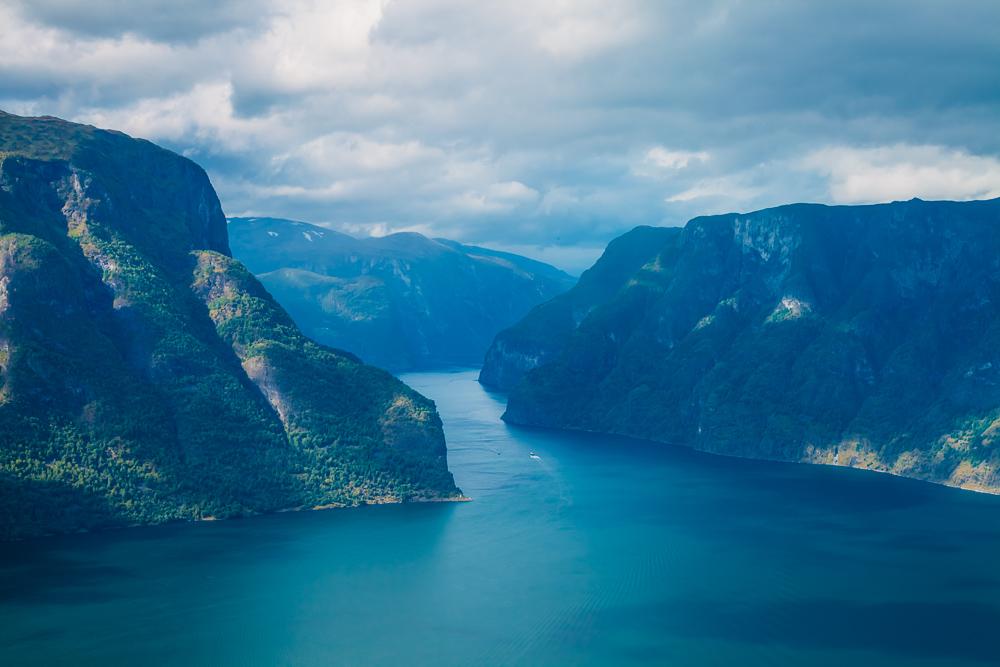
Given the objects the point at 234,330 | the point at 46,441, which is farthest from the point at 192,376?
the point at 46,441

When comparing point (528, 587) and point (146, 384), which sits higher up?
point (146, 384)

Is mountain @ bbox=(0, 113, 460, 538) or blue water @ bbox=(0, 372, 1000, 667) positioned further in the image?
mountain @ bbox=(0, 113, 460, 538)

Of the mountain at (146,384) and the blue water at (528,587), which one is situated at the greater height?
the mountain at (146,384)

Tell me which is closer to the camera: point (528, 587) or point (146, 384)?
point (528, 587)

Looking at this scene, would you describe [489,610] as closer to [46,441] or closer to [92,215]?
[46,441]

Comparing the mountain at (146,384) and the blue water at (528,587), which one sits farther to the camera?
the mountain at (146,384)
